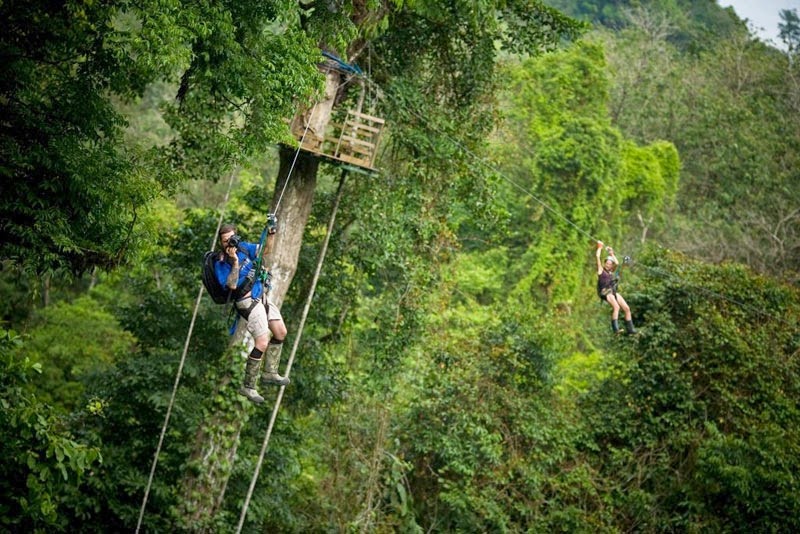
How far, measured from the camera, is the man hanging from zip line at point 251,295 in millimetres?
6953

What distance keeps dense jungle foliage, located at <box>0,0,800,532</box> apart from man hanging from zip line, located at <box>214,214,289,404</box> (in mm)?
1284

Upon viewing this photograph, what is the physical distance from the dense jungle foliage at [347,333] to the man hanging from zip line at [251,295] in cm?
128

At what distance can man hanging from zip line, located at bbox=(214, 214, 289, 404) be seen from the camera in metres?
6.95

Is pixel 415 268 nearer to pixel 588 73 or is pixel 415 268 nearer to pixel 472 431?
pixel 472 431

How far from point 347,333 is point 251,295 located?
577cm

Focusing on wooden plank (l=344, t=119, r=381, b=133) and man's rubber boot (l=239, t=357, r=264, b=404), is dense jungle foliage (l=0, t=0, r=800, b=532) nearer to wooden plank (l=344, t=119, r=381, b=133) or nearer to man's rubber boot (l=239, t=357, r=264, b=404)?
wooden plank (l=344, t=119, r=381, b=133)

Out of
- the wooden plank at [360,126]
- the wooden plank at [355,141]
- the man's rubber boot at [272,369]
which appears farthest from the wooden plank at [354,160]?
the man's rubber boot at [272,369]

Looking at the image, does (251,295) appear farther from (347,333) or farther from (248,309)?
(347,333)

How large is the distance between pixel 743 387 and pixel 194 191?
14065 millimetres

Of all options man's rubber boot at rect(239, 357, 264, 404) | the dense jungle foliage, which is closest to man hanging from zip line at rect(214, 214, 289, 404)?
man's rubber boot at rect(239, 357, 264, 404)

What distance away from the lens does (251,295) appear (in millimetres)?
7293

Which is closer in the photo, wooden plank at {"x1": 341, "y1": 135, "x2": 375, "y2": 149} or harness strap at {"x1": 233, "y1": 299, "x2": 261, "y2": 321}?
harness strap at {"x1": 233, "y1": 299, "x2": 261, "y2": 321}

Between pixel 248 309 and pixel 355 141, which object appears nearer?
pixel 248 309

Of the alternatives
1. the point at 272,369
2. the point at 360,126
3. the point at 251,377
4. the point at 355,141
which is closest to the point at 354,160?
the point at 355,141
